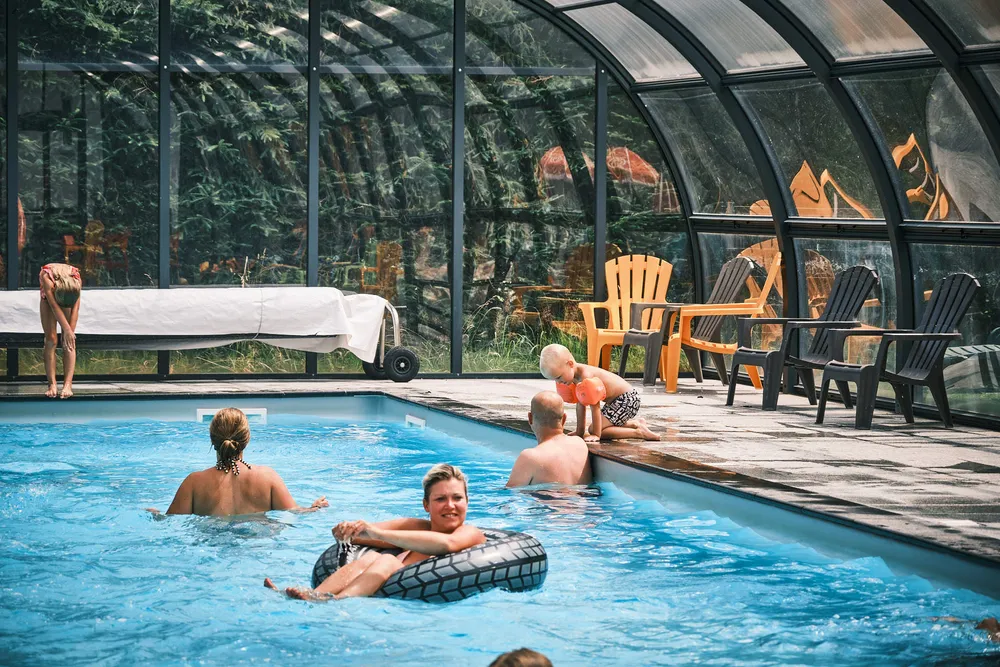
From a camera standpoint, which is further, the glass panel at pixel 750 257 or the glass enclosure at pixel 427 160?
the glass panel at pixel 750 257

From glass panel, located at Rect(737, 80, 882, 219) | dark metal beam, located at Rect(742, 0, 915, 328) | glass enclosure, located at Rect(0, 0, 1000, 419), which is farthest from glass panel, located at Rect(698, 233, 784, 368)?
dark metal beam, located at Rect(742, 0, 915, 328)

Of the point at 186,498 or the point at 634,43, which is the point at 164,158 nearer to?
the point at 634,43

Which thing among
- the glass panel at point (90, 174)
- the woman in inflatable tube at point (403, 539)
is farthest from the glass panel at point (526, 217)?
the woman in inflatable tube at point (403, 539)

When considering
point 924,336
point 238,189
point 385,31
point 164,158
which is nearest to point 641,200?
point 385,31

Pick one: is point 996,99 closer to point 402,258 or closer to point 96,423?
point 402,258

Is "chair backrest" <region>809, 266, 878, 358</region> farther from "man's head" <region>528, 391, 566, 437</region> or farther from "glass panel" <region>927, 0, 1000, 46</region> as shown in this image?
"man's head" <region>528, 391, 566, 437</region>

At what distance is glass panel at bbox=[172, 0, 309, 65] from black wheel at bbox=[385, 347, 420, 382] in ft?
9.56

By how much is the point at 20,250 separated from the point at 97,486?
504 cm

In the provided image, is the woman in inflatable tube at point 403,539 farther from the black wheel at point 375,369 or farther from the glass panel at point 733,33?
the black wheel at point 375,369

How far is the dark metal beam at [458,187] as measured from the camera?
1206 centimetres

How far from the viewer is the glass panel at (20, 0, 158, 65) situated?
442 inches

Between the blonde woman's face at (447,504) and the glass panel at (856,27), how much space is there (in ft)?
18.7

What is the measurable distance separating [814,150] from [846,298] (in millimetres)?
1634

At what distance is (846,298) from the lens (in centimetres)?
945
